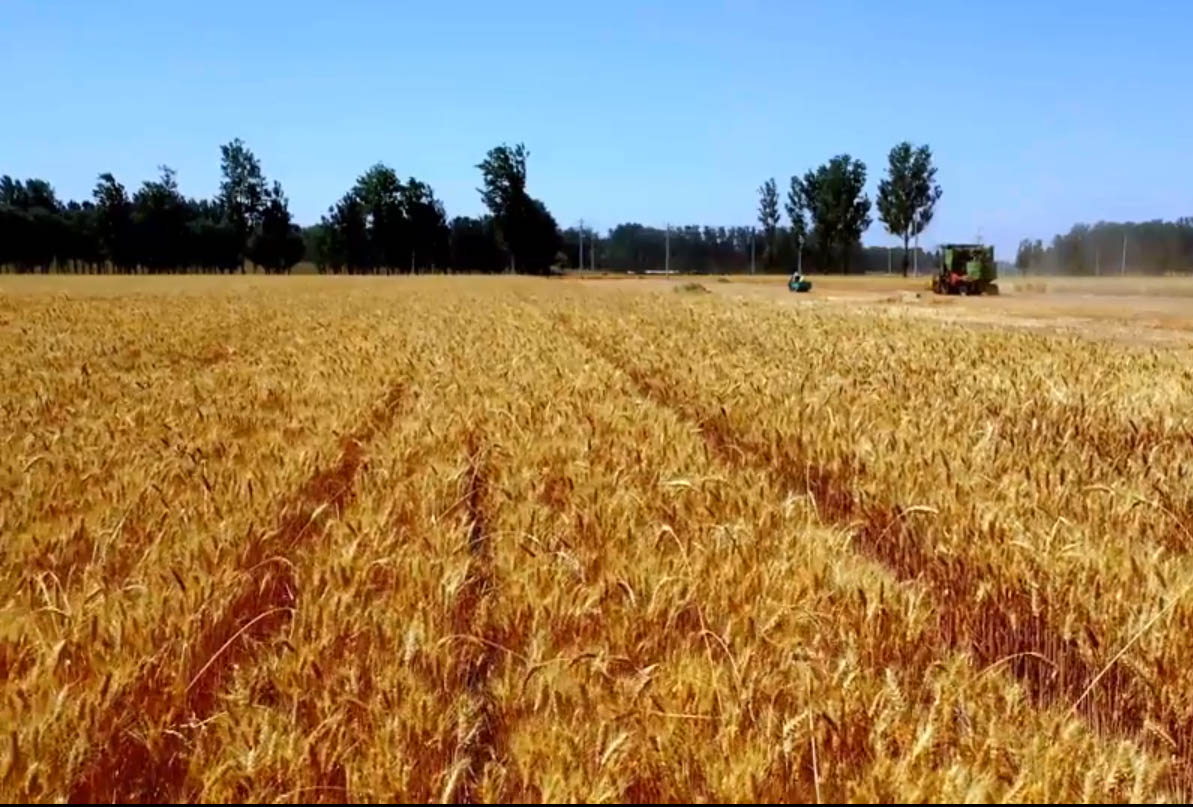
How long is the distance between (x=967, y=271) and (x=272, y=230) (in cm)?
6906

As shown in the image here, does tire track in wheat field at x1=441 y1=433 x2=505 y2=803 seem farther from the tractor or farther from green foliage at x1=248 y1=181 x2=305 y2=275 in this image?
green foliage at x1=248 y1=181 x2=305 y2=275

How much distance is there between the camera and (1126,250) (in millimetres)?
93250

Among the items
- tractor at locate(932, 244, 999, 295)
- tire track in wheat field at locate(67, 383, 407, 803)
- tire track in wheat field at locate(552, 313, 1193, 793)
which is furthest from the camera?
tractor at locate(932, 244, 999, 295)

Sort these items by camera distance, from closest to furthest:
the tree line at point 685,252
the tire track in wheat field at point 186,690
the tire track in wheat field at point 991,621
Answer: the tire track in wheat field at point 186,690 → the tire track in wheat field at point 991,621 → the tree line at point 685,252

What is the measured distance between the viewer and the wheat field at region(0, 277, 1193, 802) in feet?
5.02

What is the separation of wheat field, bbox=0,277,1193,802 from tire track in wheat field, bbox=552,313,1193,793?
0.04 ft

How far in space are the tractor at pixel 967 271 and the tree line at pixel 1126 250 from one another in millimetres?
57841

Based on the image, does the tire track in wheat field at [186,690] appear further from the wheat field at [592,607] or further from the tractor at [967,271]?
the tractor at [967,271]

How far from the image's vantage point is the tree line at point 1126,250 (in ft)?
304

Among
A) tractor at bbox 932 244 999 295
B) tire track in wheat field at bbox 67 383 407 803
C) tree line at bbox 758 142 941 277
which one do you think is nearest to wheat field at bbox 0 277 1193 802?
tire track in wheat field at bbox 67 383 407 803

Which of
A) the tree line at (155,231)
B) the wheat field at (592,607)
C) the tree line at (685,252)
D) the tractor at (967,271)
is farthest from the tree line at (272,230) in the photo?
the wheat field at (592,607)

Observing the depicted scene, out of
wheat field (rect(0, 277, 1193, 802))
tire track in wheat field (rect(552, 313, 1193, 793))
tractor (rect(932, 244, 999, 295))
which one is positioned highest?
tractor (rect(932, 244, 999, 295))

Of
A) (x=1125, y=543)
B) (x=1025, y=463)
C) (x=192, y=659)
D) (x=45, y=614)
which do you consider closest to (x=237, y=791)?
(x=192, y=659)

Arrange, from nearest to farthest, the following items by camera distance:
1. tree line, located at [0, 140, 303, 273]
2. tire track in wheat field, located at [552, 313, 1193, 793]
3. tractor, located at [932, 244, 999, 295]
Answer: tire track in wheat field, located at [552, 313, 1193, 793], tractor, located at [932, 244, 999, 295], tree line, located at [0, 140, 303, 273]
